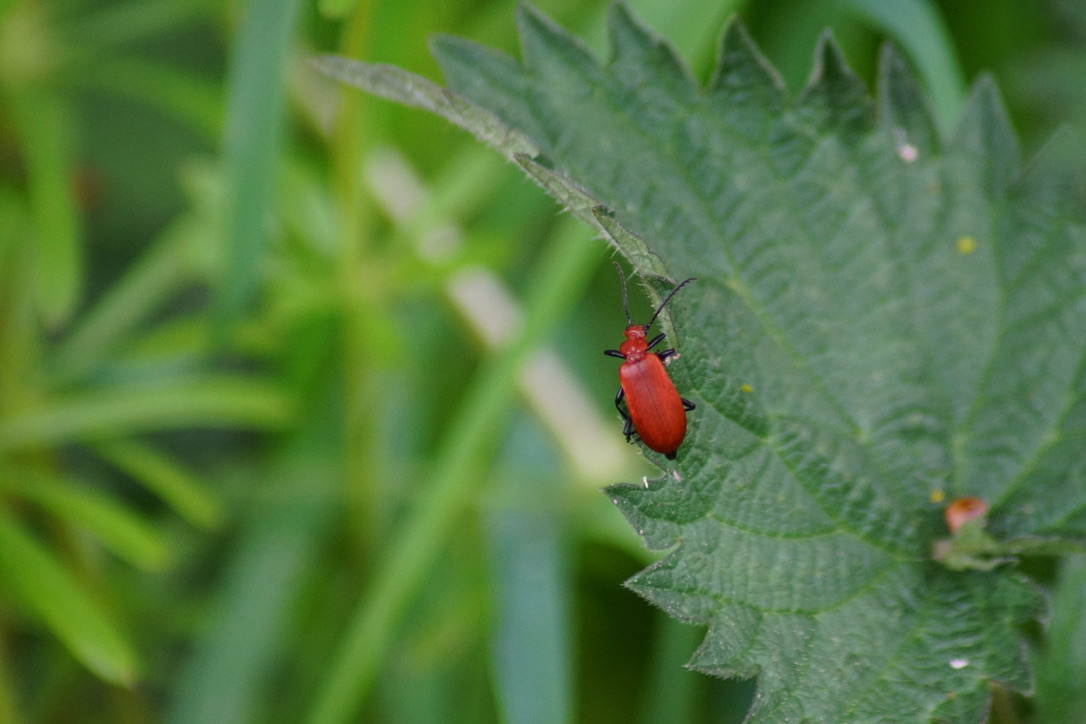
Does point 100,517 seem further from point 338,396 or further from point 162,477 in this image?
point 338,396

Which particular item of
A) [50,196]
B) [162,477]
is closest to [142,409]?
[162,477]

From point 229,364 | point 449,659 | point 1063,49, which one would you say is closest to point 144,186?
point 229,364

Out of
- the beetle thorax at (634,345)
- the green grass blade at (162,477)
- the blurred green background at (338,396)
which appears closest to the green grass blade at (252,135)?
the blurred green background at (338,396)

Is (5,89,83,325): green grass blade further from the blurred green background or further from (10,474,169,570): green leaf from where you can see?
(10,474,169,570): green leaf

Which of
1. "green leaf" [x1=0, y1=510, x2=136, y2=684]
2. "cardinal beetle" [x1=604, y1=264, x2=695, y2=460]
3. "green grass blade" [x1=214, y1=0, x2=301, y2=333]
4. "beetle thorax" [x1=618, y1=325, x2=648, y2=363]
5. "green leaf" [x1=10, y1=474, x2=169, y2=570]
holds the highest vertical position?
"green grass blade" [x1=214, y1=0, x2=301, y2=333]

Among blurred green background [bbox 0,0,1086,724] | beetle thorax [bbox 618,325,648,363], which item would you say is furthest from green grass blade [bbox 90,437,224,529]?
beetle thorax [bbox 618,325,648,363]

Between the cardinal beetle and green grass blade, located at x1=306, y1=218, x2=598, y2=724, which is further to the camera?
green grass blade, located at x1=306, y1=218, x2=598, y2=724

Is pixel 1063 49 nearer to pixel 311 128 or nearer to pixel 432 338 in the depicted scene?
pixel 432 338

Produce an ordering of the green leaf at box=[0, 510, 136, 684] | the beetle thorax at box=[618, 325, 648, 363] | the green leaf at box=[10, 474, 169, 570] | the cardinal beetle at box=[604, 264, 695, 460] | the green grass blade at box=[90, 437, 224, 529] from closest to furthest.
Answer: the cardinal beetle at box=[604, 264, 695, 460]
the beetle thorax at box=[618, 325, 648, 363]
the green leaf at box=[0, 510, 136, 684]
the green leaf at box=[10, 474, 169, 570]
the green grass blade at box=[90, 437, 224, 529]
